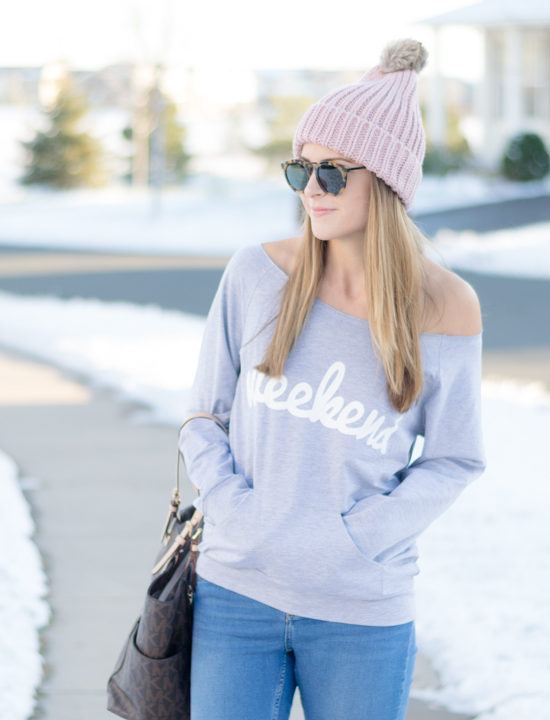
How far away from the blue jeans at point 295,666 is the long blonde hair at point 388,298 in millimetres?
444

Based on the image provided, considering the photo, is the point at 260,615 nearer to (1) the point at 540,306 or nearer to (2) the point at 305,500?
(2) the point at 305,500

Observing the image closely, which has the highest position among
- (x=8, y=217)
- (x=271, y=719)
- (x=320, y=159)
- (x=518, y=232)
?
(x=320, y=159)

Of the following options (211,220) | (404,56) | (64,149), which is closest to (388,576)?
(404,56)

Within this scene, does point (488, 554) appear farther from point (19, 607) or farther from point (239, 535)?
point (239, 535)

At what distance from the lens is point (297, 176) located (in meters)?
2.21

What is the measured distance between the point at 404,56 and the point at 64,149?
33236 millimetres

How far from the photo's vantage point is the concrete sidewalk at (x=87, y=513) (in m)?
3.67

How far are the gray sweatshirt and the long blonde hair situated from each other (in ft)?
0.10

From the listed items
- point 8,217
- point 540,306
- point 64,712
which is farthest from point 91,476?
point 8,217

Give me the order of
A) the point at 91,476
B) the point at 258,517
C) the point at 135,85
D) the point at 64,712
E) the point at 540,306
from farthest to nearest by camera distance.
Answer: the point at 135,85
the point at 540,306
the point at 91,476
the point at 64,712
the point at 258,517

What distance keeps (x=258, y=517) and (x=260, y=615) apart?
0.61 ft

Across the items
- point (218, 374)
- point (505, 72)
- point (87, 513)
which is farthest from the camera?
point (505, 72)

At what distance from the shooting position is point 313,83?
50.8 m

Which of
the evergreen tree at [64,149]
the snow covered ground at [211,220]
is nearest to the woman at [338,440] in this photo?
the snow covered ground at [211,220]
